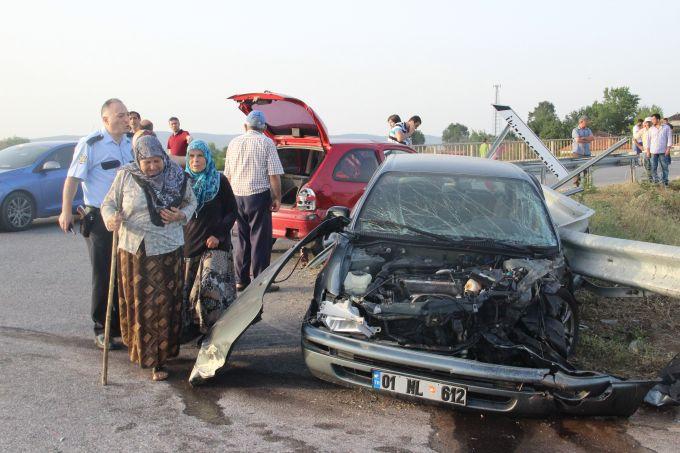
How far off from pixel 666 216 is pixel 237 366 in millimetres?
10448

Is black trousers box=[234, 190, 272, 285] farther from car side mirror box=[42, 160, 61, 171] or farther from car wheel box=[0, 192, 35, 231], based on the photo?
car side mirror box=[42, 160, 61, 171]

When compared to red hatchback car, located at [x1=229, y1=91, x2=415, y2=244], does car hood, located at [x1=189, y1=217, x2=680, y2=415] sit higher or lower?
lower

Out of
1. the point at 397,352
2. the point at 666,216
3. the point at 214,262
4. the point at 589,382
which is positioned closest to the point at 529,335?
the point at 589,382

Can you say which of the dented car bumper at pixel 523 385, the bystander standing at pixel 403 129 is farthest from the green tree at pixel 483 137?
the dented car bumper at pixel 523 385

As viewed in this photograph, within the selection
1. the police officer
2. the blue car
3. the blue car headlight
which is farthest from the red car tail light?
the blue car headlight

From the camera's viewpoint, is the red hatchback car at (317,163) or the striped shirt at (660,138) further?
the striped shirt at (660,138)

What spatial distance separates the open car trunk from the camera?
925 centimetres

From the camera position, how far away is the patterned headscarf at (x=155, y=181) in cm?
491

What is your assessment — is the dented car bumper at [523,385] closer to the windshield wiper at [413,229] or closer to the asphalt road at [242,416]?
the asphalt road at [242,416]

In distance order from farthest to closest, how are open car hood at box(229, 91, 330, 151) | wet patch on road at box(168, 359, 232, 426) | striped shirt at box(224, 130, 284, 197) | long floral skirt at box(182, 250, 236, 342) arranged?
open car hood at box(229, 91, 330, 151) → striped shirt at box(224, 130, 284, 197) → long floral skirt at box(182, 250, 236, 342) → wet patch on road at box(168, 359, 232, 426)

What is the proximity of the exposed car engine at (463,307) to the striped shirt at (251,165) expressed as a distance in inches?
97.0


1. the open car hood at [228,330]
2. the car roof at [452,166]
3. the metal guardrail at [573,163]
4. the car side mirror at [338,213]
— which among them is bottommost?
the open car hood at [228,330]

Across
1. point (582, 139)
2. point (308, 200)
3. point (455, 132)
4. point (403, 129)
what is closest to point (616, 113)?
point (455, 132)

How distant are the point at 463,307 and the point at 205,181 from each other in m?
2.43
